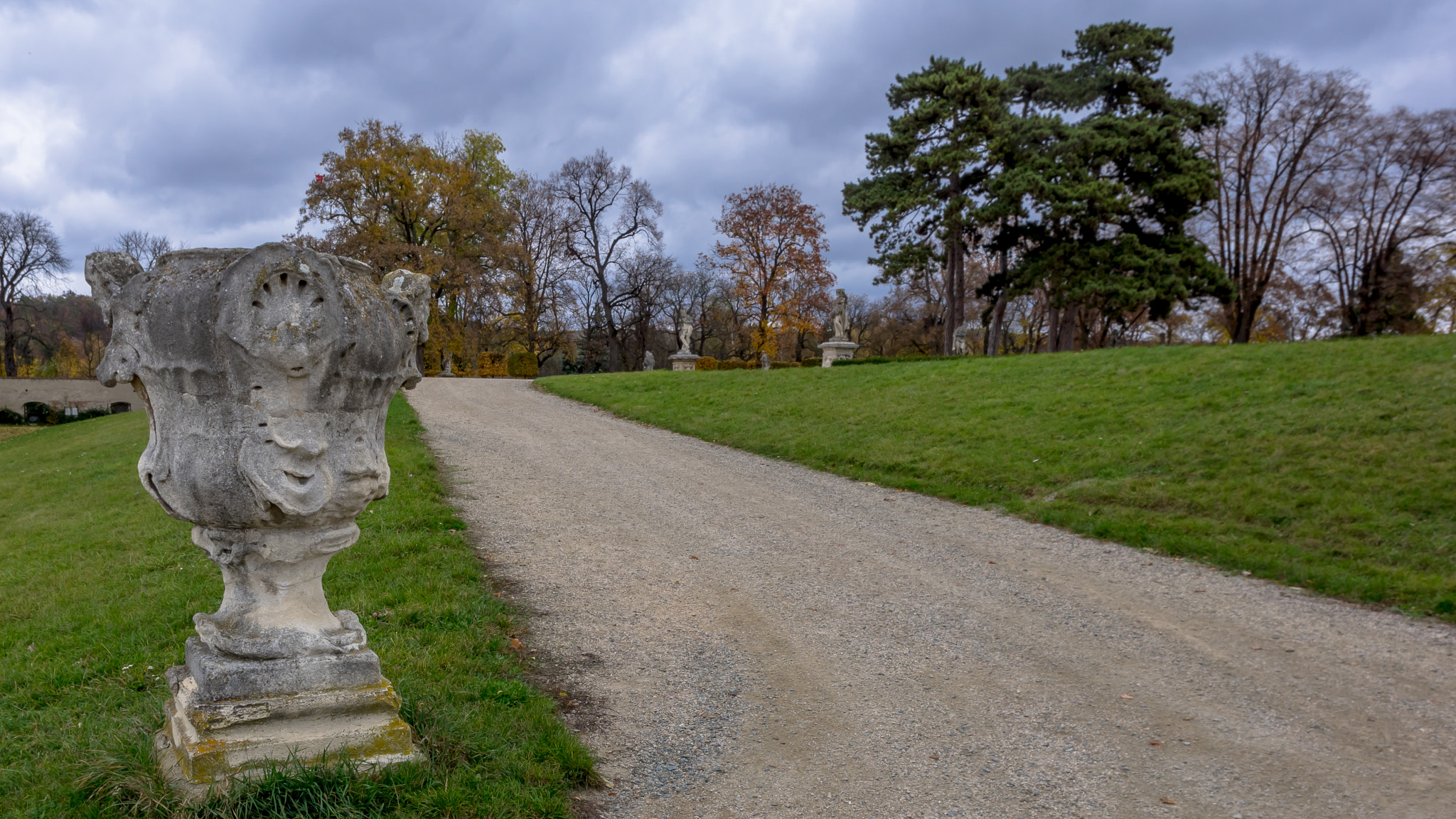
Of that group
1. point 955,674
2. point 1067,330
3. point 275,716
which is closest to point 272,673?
point 275,716

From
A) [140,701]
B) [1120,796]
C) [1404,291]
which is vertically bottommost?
[1120,796]

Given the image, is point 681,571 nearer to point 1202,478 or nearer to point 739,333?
point 1202,478

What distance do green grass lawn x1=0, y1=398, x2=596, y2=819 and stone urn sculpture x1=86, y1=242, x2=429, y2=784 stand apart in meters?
0.15

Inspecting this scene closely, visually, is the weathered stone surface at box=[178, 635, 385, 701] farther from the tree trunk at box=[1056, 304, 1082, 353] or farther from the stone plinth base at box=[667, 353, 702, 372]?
the tree trunk at box=[1056, 304, 1082, 353]

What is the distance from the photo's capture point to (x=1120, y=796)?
10.7 feet

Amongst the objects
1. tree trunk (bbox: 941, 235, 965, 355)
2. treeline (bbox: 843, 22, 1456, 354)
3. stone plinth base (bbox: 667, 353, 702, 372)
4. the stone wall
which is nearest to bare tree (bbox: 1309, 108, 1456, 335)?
treeline (bbox: 843, 22, 1456, 354)

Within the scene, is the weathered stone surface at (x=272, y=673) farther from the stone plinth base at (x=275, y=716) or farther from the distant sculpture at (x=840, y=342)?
the distant sculpture at (x=840, y=342)

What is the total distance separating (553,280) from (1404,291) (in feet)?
112

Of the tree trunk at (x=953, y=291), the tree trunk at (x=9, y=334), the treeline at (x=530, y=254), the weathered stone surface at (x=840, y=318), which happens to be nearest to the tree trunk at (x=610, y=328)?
the treeline at (x=530, y=254)

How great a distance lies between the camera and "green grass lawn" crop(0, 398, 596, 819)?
2.65 meters

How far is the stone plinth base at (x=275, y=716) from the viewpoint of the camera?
2.57 metres

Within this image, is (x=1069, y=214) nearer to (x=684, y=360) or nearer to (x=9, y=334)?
(x=684, y=360)

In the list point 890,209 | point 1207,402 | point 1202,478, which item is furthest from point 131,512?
point 890,209

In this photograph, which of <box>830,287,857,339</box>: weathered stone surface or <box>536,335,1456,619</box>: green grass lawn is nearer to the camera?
<box>536,335,1456,619</box>: green grass lawn
